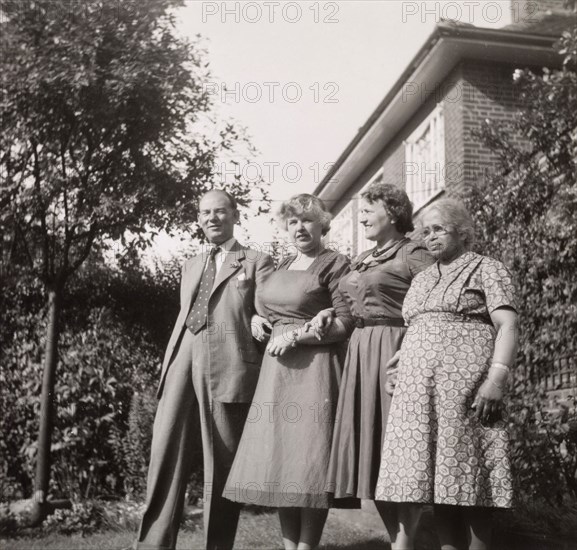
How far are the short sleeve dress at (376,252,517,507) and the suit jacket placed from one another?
1.25 m

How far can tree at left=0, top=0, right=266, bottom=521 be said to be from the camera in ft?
22.3

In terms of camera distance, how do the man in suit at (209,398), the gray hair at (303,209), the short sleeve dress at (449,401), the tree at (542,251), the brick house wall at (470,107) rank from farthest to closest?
the brick house wall at (470,107) < the tree at (542,251) < the man in suit at (209,398) < the gray hair at (303,209) < the short sleeve dress at (449,401)

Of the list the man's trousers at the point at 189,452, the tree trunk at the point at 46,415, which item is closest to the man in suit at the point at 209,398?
the man's trousers at the point at 189,452

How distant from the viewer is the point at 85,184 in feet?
23.3

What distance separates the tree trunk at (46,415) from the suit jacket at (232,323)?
2717 millimetres

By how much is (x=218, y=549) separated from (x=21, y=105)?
4.30 m

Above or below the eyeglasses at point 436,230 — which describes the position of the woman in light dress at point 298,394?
below

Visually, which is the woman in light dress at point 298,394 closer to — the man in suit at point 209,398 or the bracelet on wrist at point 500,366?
the man in suit at point 209,398

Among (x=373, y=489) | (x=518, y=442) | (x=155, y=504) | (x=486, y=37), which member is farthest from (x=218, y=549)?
(x=486, y=37)

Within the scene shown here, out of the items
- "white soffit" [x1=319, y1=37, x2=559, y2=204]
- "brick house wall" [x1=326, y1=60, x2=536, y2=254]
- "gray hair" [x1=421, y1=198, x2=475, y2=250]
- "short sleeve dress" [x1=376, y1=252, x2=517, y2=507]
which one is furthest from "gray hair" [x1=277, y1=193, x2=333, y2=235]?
"white soffit" [x1=319, y1=37, x2=559, y2=204]

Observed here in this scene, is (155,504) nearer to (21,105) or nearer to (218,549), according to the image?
(218,549)

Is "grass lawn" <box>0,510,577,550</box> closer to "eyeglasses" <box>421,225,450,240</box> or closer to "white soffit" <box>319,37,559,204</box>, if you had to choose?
"eyeglasses" <box>421,225,450,240</box>

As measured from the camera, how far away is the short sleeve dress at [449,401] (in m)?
3.26

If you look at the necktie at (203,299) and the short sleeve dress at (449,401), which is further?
the necktie at (203,299)
